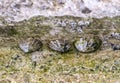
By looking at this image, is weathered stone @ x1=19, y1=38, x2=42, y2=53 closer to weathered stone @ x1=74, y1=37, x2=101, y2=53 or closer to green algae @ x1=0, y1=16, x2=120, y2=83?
green algae @ x1=0, y1=16, x2=120, y2=83

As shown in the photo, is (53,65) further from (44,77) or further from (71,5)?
(71,5)

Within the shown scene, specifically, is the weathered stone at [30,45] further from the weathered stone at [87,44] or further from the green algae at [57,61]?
the weathered stone at [87,44]

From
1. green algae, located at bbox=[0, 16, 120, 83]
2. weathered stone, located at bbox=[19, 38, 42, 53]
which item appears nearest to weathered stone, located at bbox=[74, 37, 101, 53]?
green algae, located at bbox=[0, 16, 120, 83]

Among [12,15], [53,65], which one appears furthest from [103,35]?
[12,15]

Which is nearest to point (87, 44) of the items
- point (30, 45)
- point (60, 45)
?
point (60, 45)

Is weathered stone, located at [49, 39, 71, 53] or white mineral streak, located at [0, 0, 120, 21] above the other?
white mineral streak, located at [0, 0, 120, 21]

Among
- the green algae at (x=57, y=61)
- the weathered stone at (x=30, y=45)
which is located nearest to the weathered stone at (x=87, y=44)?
the green algae at (x=57, y=61)
